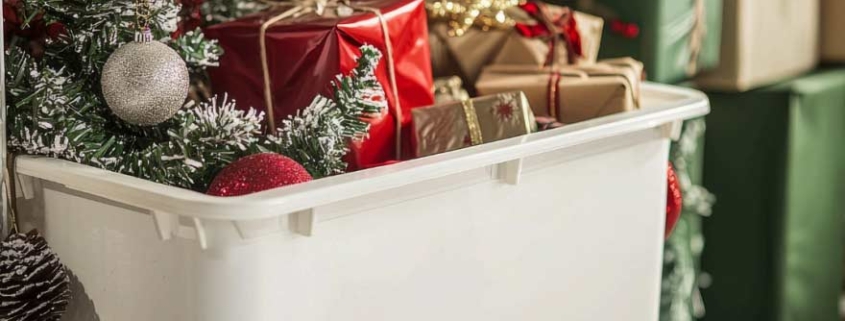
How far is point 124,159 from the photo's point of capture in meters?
0.96

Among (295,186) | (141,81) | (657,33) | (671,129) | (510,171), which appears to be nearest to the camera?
(295,186)

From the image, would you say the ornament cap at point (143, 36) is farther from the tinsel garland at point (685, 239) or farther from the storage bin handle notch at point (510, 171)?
the tinsel garland at point (685, 239)

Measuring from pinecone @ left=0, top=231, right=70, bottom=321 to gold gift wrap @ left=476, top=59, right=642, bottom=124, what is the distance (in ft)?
1.93

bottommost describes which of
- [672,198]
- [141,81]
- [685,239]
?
[685,239]

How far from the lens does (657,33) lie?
1.66 meters

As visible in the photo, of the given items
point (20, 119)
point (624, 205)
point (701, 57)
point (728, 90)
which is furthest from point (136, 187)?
point (728, 90)

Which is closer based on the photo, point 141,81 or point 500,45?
point 141,81

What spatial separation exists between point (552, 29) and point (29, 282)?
76 cm

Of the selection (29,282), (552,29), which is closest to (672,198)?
(552,29)

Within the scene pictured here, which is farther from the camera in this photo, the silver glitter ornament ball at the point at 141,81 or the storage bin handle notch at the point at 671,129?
the storage bin handle notch at the point at 671,129

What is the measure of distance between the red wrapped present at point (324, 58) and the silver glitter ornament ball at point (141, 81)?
→ 0.18m

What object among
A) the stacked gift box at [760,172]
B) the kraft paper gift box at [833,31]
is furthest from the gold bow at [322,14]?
the kraft paper gift box at [833,31]

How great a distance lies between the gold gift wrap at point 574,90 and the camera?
1299 millimetres

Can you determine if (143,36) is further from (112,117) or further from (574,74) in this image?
(574,74)
